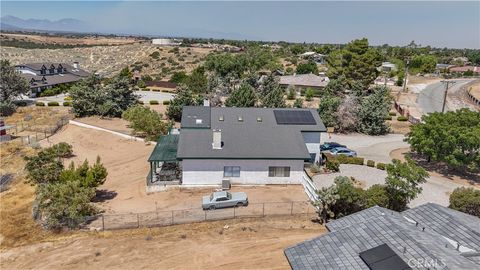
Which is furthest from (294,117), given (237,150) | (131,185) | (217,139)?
(131,185)

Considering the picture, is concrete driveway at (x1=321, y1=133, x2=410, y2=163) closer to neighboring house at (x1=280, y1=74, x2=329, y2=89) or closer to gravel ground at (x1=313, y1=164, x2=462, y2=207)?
gravel ground at (x1=313, y1=164, x2=462, y2=207)

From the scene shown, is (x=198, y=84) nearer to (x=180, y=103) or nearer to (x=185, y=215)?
(x=180, y=103)

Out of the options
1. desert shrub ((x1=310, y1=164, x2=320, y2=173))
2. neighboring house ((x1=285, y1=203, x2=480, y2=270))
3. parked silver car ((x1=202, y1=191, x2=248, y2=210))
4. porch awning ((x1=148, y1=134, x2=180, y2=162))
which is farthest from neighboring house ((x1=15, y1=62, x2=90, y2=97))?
neighboring house ((x1=285, y1=203, x2=480, y2=270))

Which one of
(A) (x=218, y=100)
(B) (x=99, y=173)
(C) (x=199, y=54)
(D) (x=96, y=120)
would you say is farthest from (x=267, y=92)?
(C) (x=199, y=54)

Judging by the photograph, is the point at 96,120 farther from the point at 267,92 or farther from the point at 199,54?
the point at 199,54

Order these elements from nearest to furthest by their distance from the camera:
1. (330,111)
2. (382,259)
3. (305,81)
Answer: (382,259)
(330,111)
(305,81)

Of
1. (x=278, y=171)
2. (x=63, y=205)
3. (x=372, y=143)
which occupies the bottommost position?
(x=372, y=143)
